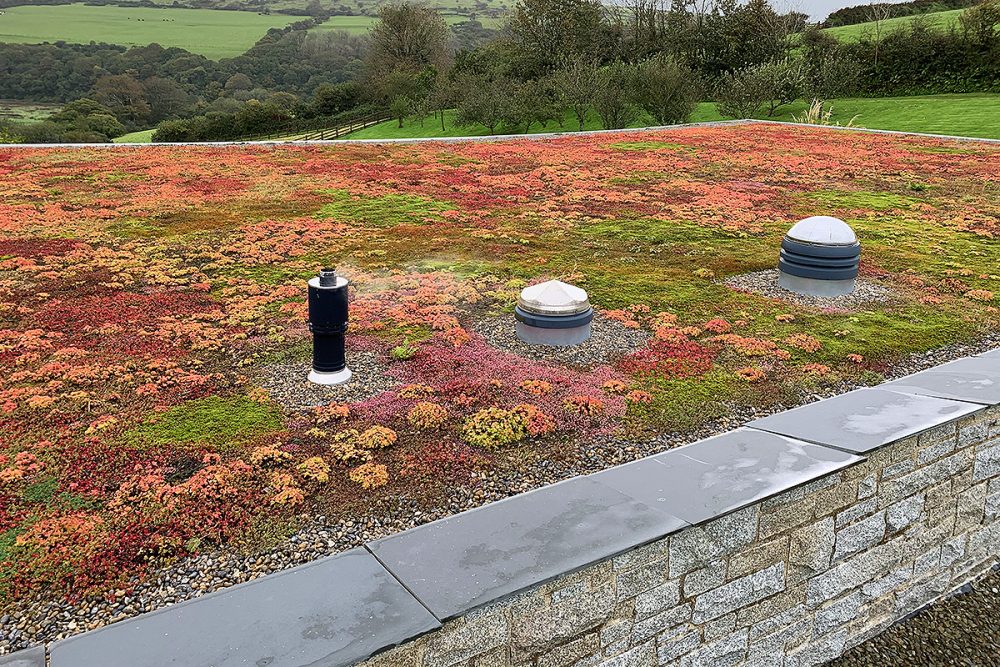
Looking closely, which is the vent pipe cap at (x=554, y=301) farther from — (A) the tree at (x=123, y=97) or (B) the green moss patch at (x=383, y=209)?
(A) the tree at (x=123, y=97)

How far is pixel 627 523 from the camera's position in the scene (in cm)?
396

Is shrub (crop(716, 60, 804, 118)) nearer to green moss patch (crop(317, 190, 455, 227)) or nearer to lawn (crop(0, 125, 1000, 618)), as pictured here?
lawn (crop(0, 125, 1000, 618))

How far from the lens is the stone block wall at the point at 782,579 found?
12.1 feet

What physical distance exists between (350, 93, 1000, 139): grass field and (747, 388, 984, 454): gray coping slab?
22343 mm

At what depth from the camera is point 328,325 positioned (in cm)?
612

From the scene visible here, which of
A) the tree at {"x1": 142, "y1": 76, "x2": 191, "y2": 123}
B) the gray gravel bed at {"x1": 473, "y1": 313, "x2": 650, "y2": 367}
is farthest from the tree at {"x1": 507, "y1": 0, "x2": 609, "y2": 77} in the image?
the gray gravel bed at {"x1": 473, "y1": 313, "x2": 650, "y2": 367}

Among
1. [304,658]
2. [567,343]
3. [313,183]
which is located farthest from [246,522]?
[313,183]

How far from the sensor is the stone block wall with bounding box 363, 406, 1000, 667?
3.70 metres

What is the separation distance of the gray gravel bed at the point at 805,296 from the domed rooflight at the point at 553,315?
2874mm

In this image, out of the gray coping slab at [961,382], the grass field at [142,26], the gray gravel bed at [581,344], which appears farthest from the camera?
the grass field at [142,26]

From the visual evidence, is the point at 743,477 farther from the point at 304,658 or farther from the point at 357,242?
the point at 357,242

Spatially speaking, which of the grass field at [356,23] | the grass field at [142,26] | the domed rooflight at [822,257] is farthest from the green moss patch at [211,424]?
the grass field at [356,23]

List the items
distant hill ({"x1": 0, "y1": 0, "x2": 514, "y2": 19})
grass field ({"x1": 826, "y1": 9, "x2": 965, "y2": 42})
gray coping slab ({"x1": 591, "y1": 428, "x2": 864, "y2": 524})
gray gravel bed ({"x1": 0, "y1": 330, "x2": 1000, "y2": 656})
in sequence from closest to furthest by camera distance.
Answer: gray gravel bed ({"x1": 0, "y1": 330, "x2": 1000, "y2": 656}) < gray coping slab ({"x1": 591, "y1": 428, "x2": 864, "y2": 524}) < grass field ({"x1": 826, "y1": 9, "x2": 965, "y2": 42}) < distant hill ({"x1": 0, "y1": 0, "x2": 514, "y2": 19})

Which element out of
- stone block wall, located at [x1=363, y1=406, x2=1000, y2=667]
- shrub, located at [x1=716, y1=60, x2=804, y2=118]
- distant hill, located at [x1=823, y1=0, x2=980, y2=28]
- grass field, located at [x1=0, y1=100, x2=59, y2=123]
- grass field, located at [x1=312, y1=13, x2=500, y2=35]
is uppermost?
grass field, located at [x1=312, y1=13, x2=500, y2=35]
